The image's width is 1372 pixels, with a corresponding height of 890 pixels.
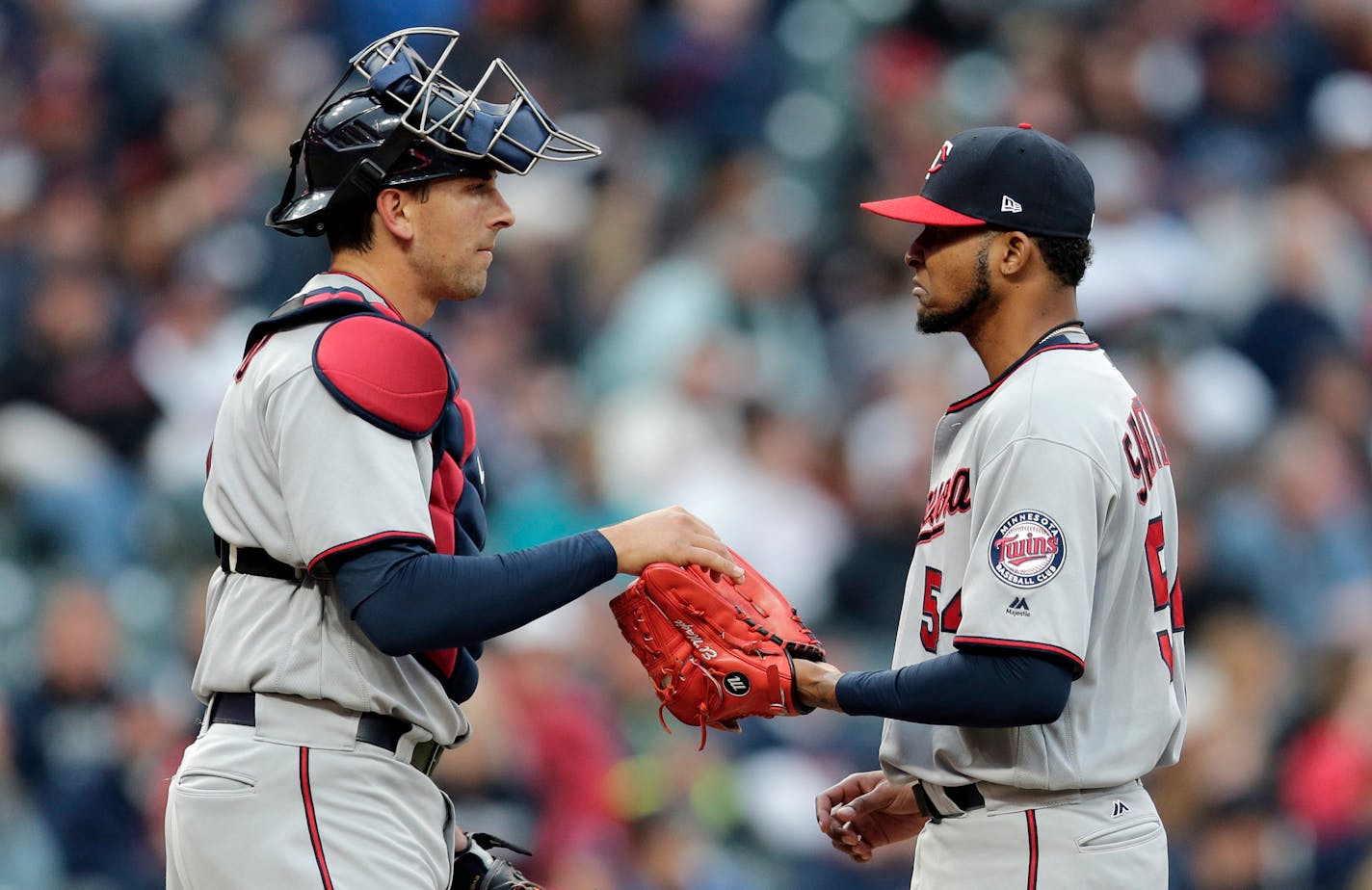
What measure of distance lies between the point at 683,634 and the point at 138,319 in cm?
532

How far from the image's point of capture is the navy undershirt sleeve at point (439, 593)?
119 inches

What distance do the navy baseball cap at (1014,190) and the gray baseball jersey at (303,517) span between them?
1.04 m

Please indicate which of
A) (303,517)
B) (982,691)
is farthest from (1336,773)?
(303,517)

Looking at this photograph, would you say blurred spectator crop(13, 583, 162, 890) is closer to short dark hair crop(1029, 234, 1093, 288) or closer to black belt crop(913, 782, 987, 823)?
black belt crop(913, 782, 987, 823)

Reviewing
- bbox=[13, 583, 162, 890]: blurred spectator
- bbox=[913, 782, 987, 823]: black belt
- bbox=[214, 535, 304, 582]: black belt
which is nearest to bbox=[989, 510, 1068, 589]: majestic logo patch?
bbox=[913, 782, 987, 823]: black belt

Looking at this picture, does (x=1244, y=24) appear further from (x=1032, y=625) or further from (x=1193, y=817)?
(x=1032, y=625)

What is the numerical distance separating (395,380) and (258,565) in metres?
0.44

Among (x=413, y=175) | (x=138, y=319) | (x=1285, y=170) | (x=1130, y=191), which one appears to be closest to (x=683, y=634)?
(x=413, y=175)

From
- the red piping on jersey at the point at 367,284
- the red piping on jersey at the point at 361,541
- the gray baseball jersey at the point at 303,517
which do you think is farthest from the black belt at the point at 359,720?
the red piping on jersey at the point at 367,284

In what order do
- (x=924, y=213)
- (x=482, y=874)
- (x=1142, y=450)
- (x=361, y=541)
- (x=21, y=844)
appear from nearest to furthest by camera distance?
(x=361, y=541) → (x=1142, y=450) → (x=924, y=213) → (x=482, y=874) → (x=21, y=844)

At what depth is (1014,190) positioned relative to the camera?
3357 millimetres

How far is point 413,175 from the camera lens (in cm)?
334

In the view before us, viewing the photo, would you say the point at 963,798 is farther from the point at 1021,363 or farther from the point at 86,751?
the point at 86,751

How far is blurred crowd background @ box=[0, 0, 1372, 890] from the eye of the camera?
265 inches
